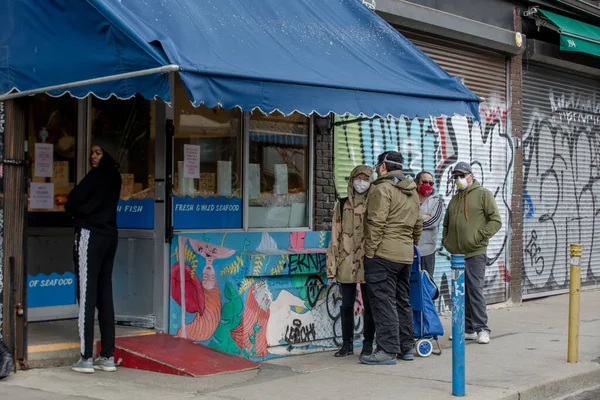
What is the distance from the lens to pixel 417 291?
8.52 meters

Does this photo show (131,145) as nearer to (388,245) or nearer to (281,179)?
(281,179)

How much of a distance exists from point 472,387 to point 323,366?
1.55m

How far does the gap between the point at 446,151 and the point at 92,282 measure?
248 inches

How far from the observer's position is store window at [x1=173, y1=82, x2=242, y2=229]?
9047 mm

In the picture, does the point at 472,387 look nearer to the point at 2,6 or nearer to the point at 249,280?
the point at 249,280

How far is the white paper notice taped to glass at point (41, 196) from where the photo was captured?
29.2 ft

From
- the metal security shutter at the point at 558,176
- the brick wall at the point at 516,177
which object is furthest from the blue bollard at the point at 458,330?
the metal security shutter at the point at 558,176

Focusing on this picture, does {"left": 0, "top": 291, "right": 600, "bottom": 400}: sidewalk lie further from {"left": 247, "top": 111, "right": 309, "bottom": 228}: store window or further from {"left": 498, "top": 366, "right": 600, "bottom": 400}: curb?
{"left": 247, "top": 111, "right": 309, "bottom": 228}: store window

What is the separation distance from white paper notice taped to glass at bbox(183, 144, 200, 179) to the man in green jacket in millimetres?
2736

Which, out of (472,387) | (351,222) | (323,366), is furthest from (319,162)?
(472,387)

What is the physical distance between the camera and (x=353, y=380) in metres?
7.45

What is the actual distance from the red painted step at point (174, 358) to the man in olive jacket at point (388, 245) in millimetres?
1206

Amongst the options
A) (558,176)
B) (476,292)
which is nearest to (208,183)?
(476,292)

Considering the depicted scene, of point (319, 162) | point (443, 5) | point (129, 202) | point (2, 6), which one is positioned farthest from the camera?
point (443, 5)
